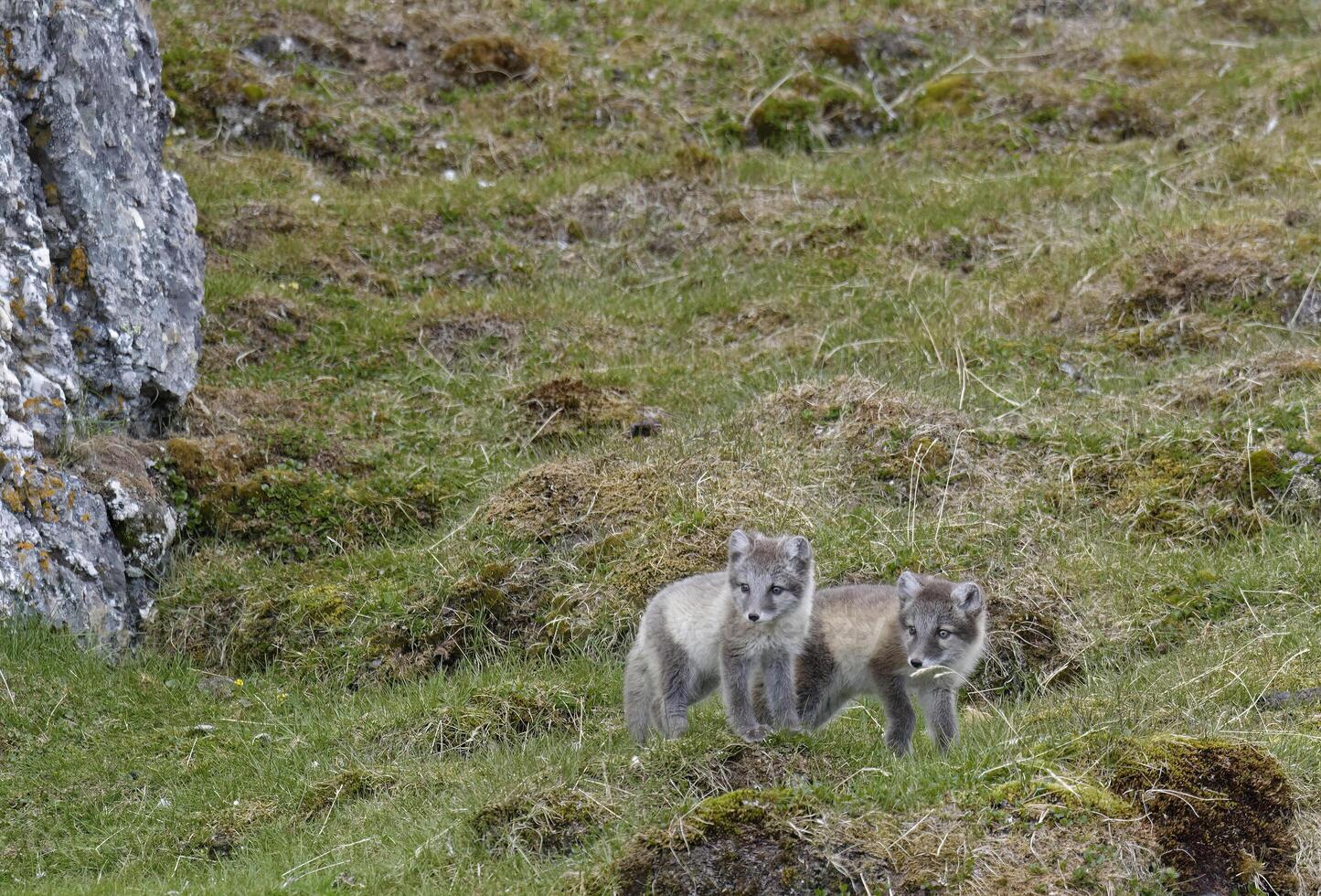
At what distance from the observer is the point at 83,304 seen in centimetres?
1134

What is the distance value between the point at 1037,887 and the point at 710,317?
30.5ft

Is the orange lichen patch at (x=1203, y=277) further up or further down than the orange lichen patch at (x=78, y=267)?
further down

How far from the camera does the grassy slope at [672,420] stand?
26.0 feet

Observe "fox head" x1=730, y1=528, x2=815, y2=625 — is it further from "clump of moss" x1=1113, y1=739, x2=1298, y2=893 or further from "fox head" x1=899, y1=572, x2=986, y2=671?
"clump of moss" x1=1113, y1=739, x2=1298, y2=893

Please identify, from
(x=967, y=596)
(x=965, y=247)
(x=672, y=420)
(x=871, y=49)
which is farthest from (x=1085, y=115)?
(x=967, y=596)

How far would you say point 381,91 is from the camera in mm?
18000

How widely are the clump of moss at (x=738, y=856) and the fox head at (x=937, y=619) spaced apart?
1634 millimetres

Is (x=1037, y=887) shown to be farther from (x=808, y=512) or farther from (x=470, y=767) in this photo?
(x=808, y=512)

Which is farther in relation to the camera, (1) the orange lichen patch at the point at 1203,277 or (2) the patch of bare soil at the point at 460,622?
(1) the orange lichen patch at the point at 1203,277

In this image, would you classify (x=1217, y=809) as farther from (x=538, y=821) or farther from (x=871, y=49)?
(x=871, y=49)

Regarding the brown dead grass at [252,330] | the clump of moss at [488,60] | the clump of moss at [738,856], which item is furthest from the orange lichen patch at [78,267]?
the clump of moss at [488,60]

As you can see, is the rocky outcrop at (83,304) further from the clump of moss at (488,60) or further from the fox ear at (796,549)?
the clump of moss at (488,60)

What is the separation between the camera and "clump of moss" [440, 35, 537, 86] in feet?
60.7

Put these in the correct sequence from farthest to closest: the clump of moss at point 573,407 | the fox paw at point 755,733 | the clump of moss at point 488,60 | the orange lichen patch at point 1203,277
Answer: the clump of moss at point 488,60 < the orange lichen patch at point 1203,277 < the clump of moss at point 573,407 < the fox paw at point 755,733
